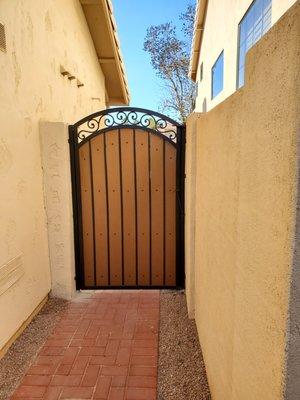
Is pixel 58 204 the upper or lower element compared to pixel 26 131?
lower

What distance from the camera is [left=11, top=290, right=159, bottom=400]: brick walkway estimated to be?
109 inches

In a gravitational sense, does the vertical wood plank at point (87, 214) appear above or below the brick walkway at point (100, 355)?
above

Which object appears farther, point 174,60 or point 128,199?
point 174,60

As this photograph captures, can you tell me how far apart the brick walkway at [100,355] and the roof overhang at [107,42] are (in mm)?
5855

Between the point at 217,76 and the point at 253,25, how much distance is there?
3426mm

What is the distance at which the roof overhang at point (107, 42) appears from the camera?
6500 mm

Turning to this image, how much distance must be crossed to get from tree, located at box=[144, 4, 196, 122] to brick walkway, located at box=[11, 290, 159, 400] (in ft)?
49.6

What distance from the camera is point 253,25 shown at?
5.48m

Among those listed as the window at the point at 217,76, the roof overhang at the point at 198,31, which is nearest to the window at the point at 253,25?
the window at the point at 217,76

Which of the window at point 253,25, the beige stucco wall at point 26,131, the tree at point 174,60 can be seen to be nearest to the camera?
the beige stucco wall at point 26,131

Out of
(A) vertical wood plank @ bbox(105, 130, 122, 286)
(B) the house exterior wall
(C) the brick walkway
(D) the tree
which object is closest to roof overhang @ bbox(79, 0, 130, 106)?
(B) the house exterior wall

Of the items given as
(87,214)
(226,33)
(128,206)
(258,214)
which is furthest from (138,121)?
(226,33)

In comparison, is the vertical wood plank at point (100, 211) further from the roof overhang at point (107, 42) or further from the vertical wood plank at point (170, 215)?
the roof overhang at point (107, 42)

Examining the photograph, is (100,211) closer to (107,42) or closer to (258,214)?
(258,214)
